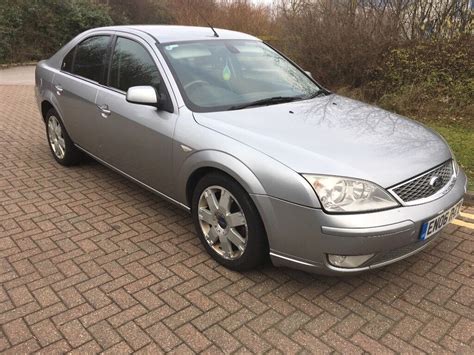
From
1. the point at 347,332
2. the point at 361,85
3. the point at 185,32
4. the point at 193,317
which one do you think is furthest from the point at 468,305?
the point at 361,85

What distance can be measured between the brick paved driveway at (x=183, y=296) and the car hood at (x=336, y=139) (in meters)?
0.82

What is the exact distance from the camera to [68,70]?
5.02 meters

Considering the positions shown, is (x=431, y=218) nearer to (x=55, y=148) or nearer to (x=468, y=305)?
(x=468, y=305)

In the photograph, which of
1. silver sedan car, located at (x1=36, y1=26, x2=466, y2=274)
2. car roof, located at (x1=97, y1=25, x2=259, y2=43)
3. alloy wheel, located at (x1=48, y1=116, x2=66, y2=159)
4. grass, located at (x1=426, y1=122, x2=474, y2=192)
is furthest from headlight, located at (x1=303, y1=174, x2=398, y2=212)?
alloy wheel, located at (x1=48, y1=116, x2=66, y2=159)

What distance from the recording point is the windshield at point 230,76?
11.7 feet

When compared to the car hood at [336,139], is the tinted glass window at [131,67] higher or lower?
higher

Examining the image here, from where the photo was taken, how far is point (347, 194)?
8.70 feet

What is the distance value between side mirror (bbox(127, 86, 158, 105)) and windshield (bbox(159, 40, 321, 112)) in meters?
0.22

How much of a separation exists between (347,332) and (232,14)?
13230mm

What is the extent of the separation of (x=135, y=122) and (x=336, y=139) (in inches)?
66.6

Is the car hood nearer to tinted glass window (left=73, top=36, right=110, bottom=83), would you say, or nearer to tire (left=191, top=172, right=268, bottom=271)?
tire (left=191, top=172, right=268, bottom=271)

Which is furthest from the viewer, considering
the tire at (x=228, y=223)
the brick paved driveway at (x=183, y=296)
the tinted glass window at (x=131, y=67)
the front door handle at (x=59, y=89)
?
the front door handle at (x=59, y=89)

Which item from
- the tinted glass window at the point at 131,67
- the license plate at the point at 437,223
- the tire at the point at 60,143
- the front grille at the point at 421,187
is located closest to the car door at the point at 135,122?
the tinted glass window at the point at 131,67

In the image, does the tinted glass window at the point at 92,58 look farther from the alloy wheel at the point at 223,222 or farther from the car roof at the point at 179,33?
the alloy wheel at the point at 223,222
